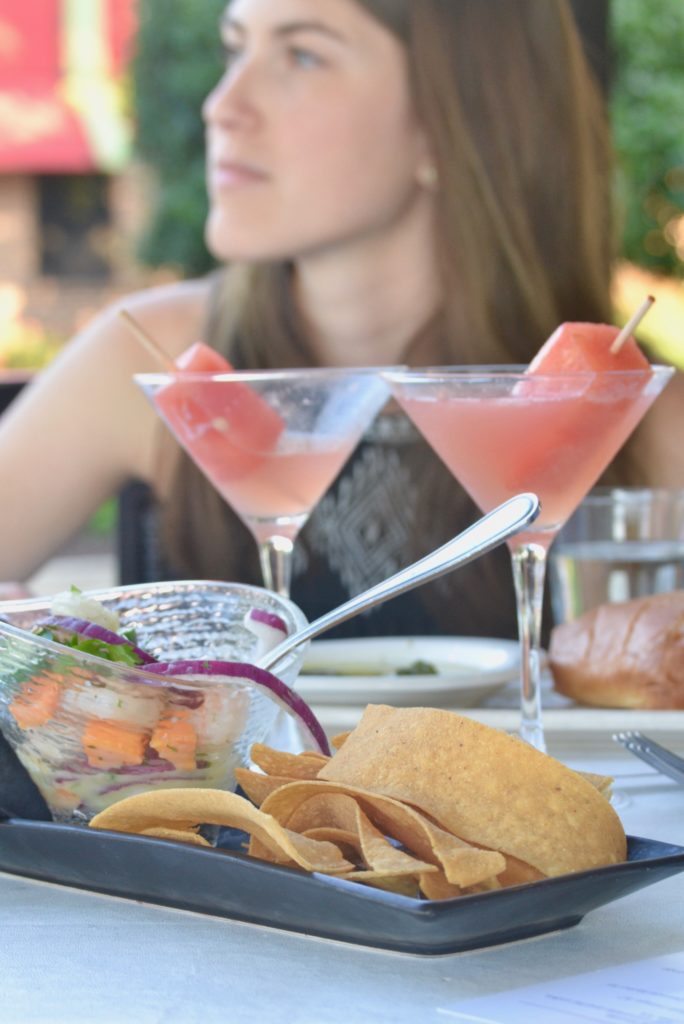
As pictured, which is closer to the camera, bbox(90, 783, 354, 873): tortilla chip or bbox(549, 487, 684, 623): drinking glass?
bbox(90, 783, 354, 873): tortilla chip

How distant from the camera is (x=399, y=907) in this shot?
0.68 meters

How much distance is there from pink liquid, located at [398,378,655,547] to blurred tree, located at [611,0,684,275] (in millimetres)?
9112

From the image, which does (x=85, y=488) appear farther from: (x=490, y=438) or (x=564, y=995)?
(x=564, y=995)

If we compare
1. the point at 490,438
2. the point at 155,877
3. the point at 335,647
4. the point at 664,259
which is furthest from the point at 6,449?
the point at 664,259

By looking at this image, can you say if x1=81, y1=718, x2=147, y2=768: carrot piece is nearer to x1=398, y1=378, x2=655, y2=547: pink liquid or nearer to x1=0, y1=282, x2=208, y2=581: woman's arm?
x1=398, y1=378, x2=655, y2=547: pink liquid

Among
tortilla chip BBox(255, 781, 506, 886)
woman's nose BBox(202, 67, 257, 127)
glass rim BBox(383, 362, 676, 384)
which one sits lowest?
tortilla chip BBox(255, 781, 506, 886)

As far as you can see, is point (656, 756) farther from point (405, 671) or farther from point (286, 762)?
point (405, 671)

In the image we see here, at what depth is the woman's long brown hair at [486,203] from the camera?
2525 millimetres

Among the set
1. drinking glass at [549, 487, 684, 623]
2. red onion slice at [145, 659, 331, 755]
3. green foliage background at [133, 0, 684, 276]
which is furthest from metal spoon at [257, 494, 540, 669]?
green foliage background at [133, 0, 684, 276]

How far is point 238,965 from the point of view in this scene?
2.39 feet

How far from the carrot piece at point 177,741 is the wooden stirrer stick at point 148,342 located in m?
0.49

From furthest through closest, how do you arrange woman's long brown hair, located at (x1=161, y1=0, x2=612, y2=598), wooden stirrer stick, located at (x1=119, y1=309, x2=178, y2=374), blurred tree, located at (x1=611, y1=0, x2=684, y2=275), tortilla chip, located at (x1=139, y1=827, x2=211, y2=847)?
1. blurred tree, located at (x1=611, y1=0, x2=684, y2=275)
2. woman's long brown hair, located at (x1=161, y1=0, x2=612, y2=598)
3. wooden stirrer stick, located at (x1=119, y1=309, x2=178, y2=374)
4. tortilla chip, located at (x1=139, y1=827, x2=211, y2=847)

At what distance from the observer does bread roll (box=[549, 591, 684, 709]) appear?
138 centimetres

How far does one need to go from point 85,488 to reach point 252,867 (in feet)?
7.16
